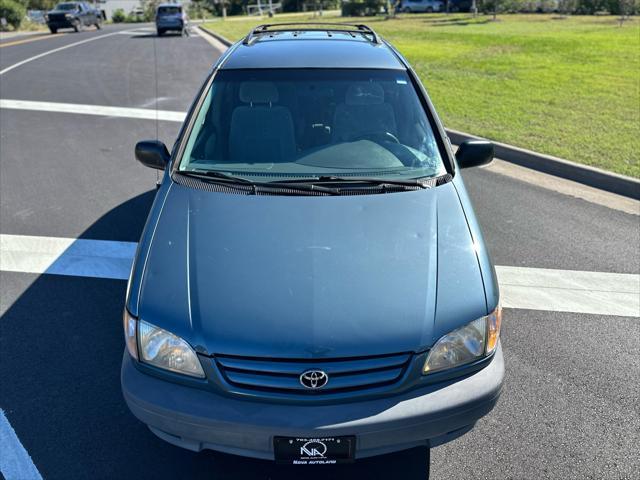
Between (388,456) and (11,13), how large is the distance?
46917 millimetres

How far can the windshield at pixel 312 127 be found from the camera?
3.87 metres

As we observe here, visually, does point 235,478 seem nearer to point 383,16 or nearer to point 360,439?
point 360,439

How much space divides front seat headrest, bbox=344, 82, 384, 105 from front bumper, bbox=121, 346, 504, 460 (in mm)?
2207

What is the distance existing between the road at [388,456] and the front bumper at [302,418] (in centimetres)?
52

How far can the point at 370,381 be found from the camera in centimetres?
269

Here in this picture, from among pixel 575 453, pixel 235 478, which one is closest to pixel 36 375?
pixel 235 478

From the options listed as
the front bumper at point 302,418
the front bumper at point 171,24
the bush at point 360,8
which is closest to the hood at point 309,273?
the front bumper at point 302,418

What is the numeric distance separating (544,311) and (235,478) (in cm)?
276

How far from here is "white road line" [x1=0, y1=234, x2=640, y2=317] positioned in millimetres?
4820

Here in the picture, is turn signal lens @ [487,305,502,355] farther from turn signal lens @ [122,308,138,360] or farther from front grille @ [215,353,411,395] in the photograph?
turn signal lens @ [122,308,138,360]

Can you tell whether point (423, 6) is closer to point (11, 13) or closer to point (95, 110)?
point (11, 13)

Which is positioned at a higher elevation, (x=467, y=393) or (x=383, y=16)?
(x=383, y=16)

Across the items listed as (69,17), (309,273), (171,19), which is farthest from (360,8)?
(309,273)

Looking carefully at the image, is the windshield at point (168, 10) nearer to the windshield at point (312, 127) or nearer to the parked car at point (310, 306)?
the windshield at point (312, 127)
